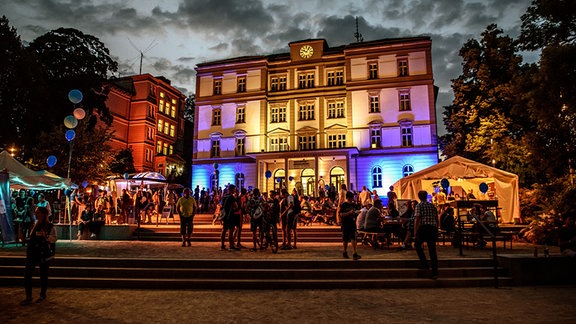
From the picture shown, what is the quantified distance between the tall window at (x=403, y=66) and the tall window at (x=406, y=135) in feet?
16.0

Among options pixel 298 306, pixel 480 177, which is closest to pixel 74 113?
pixel 298 306

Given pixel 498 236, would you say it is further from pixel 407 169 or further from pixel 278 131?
pixel 278 131

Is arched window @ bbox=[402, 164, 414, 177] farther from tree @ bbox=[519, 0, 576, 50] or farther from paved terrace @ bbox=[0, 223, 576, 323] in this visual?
paved terrace @ bbox=[0, 223, 576, 323]

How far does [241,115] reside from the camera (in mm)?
34812

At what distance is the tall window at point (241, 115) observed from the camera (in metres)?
34.6

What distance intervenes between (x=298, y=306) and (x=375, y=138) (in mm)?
26076

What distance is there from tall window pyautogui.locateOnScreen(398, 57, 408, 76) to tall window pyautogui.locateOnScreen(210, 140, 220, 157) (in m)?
18.2

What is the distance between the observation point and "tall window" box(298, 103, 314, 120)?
33381 mm

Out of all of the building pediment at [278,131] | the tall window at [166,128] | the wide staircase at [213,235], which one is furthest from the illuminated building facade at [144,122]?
the wide staircase at [213,235]

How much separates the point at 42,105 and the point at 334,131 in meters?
22.8

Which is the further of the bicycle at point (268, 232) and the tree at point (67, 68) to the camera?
the tree at point (67, 68)

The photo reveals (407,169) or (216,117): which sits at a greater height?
(216,117)

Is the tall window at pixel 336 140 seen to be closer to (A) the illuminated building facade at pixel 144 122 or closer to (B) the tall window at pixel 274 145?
(B) the tall window at pixel 274 145

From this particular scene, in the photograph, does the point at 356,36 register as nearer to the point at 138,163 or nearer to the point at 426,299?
the point at 138,163
